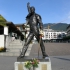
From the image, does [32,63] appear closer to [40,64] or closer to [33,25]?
[40,64]

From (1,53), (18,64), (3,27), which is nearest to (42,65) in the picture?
(18,64)

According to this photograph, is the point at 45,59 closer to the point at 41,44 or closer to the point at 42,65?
the point at 42,65

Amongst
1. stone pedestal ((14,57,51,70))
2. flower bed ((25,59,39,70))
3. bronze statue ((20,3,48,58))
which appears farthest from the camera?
bronze statue ((20,3,48,58))

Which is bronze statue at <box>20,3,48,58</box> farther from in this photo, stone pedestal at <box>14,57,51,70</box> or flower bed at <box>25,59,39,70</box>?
flower bed at <box>25,59,39,70</box>

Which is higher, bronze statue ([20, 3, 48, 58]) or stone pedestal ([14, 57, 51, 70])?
bronze statue ([20, 3, 48, 58])

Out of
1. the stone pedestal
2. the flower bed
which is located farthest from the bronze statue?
the flower bed

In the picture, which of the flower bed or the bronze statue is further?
the bronze statue

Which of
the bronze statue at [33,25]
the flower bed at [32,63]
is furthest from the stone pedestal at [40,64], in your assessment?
the bronze statue at [33,25]

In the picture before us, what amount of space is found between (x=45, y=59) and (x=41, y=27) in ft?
4.76

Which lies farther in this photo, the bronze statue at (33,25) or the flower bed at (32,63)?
the bronze statue at (33,25)

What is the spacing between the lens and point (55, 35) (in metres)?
183

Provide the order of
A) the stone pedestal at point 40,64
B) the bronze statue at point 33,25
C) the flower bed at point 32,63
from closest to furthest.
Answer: the flower bed at point 32,63 < the stone pedestal at point 40,64 < the bronze statue at point 33,25

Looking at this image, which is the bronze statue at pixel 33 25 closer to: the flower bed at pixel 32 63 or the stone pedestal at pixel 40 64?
the stone pedestal at pixel 40 64

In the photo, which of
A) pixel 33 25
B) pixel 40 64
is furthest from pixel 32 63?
pixel 33 25
